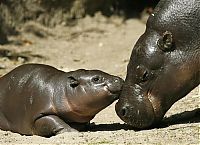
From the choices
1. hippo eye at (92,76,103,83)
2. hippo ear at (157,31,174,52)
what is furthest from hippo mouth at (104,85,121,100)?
hippo ear at (157,31,174,52)

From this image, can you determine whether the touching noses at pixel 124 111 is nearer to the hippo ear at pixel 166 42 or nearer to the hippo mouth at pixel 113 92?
the hippo mouth at pixel 113 92

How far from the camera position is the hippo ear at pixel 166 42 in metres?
6.16

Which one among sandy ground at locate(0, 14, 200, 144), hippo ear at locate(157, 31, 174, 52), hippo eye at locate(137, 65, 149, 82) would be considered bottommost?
sandy ground at locate(0, 14, 200, 144)

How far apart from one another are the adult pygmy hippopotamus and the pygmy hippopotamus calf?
0.23m

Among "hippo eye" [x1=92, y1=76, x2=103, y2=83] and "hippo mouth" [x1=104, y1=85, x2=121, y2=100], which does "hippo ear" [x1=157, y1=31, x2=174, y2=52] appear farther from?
"hippo eye" [x1=92, y1=76, x2=103, y2=83]

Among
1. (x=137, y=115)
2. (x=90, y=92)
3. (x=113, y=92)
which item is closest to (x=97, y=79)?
(x=90, y=92)

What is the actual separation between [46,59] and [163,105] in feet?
17.0

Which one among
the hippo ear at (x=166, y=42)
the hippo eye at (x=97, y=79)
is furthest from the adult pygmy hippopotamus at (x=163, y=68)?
the hippo eye at (x=97, y=79)

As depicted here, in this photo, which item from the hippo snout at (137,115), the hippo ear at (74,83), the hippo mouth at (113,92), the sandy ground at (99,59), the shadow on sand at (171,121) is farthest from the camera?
the hippo ear at (74,83)

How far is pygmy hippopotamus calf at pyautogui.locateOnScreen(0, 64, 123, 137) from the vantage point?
644cm

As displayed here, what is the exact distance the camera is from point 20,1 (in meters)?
12.1

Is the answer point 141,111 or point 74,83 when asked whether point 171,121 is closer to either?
point 141,111

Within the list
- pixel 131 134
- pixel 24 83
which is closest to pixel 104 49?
pixel 24 83

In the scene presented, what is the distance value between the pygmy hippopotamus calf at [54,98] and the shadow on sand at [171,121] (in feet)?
0.65
